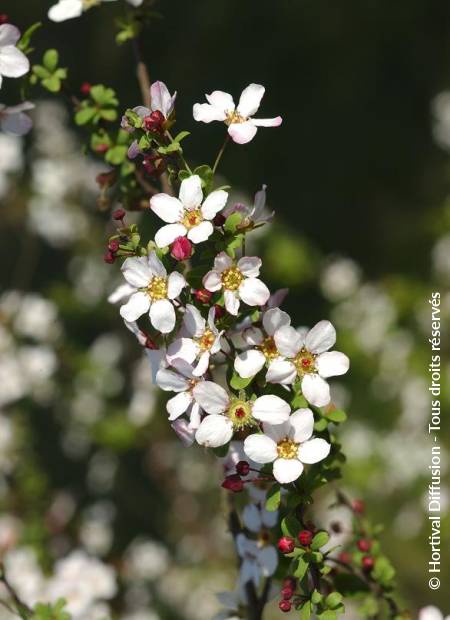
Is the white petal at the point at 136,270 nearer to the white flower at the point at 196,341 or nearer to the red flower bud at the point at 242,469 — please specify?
the white flower at the point at 196,341

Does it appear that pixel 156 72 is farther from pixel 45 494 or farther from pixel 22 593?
pixel 22 593

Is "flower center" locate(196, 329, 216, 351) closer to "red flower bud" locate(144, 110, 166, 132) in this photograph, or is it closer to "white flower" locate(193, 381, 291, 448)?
"white flower" locate(193, 381, 291, 448)

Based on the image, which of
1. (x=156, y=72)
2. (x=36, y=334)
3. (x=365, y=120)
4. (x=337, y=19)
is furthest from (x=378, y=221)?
(x=36, y=334)

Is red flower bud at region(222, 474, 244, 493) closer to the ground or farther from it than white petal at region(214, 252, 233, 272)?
closer to the ground

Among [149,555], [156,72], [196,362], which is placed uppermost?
[196,362]

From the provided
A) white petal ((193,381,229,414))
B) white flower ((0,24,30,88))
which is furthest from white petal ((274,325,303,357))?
white flower ((0,24,30,88))

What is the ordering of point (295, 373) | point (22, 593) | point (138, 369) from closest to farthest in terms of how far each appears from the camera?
point (295, 373)
point (22, 593)
point (138, 369)

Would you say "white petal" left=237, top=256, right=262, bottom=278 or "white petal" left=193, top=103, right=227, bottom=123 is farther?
"white petal" left=193, top=103, right=227, bottom=123
